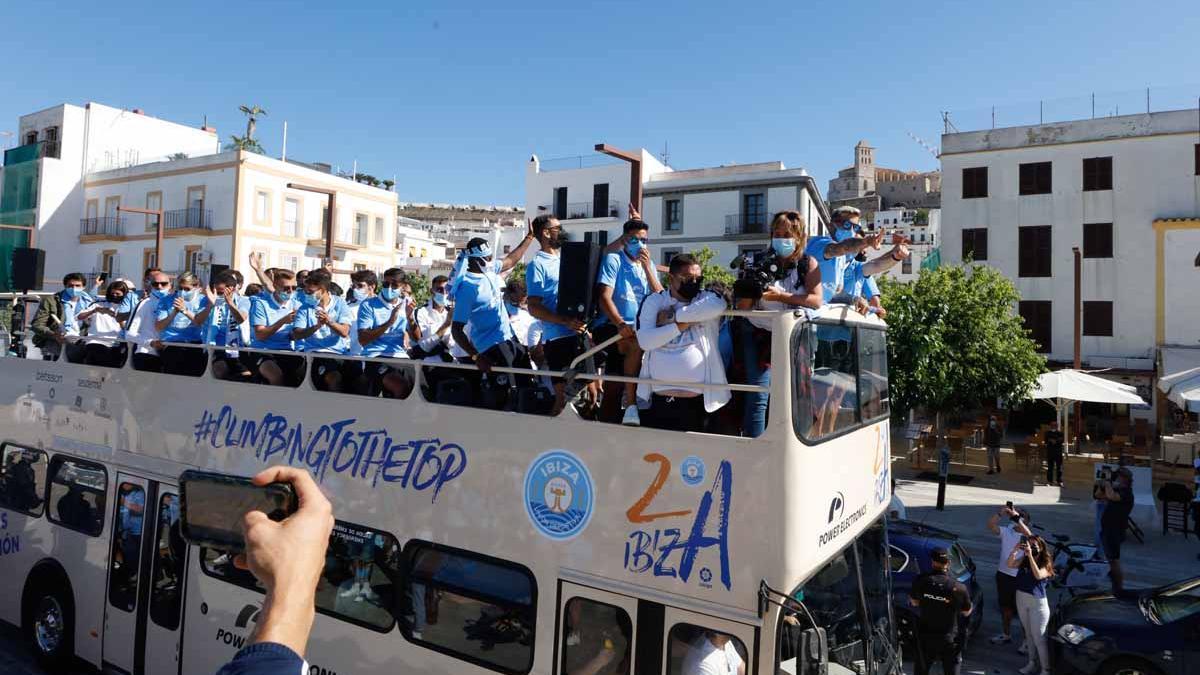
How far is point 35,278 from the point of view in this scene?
11672 mm

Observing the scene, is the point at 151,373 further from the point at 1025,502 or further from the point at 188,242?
the point at 188,242

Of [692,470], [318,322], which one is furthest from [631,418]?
[318,322]

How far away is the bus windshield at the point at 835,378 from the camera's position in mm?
4312

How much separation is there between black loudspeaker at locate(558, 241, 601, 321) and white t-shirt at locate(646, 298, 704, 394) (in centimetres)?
78

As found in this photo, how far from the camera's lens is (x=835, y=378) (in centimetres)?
487

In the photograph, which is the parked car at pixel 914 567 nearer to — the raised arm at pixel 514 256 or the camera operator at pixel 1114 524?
the camera operator at pixel 1114 524

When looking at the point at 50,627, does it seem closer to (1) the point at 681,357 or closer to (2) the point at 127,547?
(2) the point at 127,547

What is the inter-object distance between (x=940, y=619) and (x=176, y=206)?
130 feet

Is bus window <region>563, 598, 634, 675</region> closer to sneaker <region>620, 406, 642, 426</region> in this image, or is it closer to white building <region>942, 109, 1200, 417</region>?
sneaker <region>620, 406, 642, 426</region>


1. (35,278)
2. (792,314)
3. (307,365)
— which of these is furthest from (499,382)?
A: (35,278)

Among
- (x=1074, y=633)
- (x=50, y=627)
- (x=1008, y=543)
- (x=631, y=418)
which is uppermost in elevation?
(x=631, y=418)

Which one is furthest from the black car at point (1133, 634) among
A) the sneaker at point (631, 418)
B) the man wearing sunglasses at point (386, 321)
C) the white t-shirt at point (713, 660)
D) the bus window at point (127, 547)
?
the bus window at point (127, 547)

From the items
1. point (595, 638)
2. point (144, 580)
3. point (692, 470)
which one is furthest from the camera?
point (144, 580)

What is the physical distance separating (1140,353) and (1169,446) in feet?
30.6
